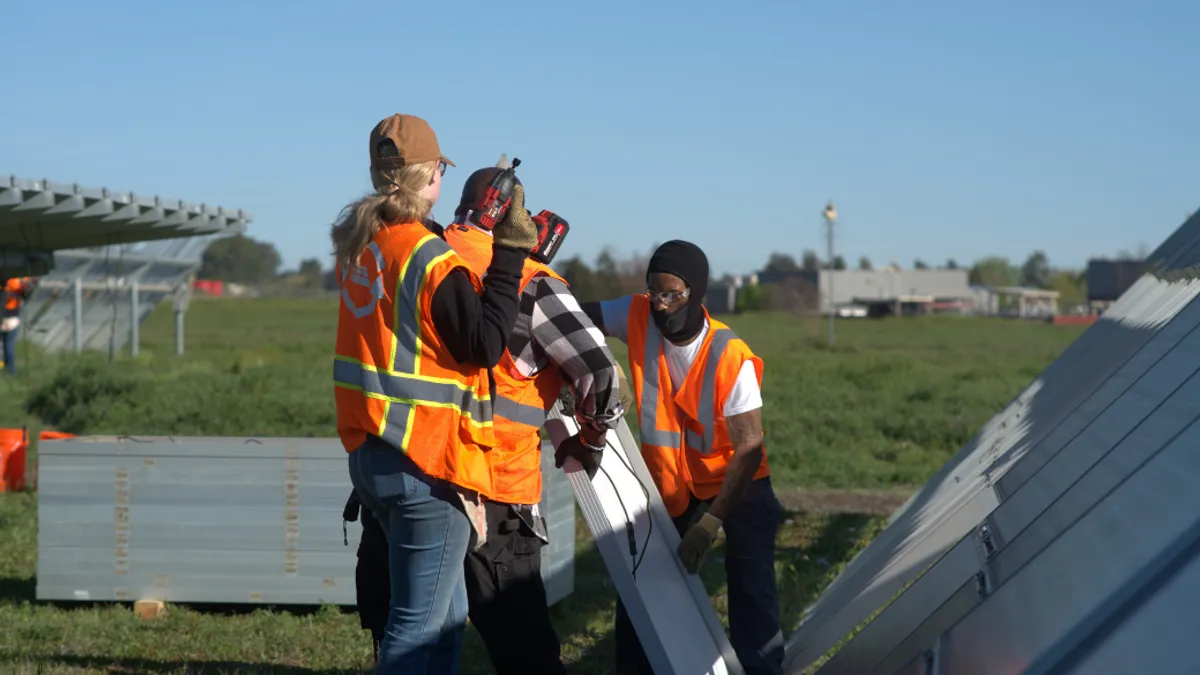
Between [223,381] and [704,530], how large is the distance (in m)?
15.7

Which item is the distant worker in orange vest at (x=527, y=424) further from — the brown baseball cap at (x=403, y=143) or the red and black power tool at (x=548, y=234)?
the brown baseball cap at (x=403, y=143)

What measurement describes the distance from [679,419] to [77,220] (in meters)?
6.82

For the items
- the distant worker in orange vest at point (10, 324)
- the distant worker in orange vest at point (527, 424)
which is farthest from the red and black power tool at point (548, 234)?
the distant worker in orange vest at point (10, 324)

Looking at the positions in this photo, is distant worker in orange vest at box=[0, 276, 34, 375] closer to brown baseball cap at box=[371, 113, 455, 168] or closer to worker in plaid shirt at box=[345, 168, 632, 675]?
worker in plaid shirt at box=[345, 168, 632, 675]

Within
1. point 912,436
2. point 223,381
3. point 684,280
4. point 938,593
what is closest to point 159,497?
point 684,280

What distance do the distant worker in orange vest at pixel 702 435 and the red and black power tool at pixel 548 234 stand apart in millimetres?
494

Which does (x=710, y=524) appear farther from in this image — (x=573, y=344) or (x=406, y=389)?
(x=406, y=389)

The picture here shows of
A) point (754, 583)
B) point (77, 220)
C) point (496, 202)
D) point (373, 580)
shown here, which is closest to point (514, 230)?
point (496, 202)

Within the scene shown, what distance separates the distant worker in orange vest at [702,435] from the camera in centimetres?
426

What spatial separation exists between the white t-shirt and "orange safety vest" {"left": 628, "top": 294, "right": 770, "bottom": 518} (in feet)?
0.07

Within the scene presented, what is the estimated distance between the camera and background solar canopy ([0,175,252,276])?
28.2 feet

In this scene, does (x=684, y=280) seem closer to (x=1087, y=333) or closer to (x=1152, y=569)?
(x=1152, y=569)

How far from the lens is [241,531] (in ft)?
20.8

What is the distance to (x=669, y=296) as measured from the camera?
14.1 ft
